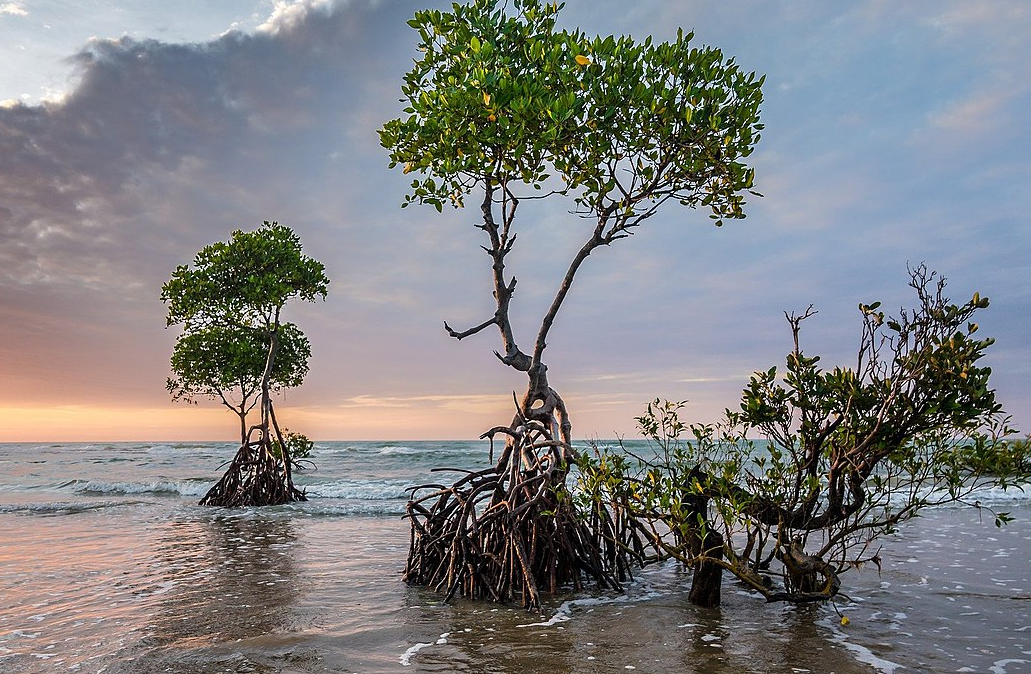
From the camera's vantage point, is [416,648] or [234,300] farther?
[234,300]

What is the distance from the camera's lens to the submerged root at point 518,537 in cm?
819

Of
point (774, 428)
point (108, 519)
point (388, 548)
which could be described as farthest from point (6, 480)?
point (774, 428)

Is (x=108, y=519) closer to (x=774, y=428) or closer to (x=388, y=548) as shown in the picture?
(x=388, y=548)

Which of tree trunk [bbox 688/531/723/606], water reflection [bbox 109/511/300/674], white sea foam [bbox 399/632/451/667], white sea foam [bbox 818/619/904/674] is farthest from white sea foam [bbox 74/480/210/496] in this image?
white sea foam [bbox 818/619/904/674]

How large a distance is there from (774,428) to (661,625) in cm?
236

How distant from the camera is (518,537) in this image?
809 centimetres

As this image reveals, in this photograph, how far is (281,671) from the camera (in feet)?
19.3

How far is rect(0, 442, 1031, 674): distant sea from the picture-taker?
619 cm

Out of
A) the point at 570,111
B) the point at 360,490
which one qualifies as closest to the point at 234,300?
the point at 360,490

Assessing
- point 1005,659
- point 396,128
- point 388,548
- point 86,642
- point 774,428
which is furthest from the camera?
point 388,548

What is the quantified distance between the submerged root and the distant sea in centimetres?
32

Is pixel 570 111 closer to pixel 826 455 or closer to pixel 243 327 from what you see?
pixel 826 455

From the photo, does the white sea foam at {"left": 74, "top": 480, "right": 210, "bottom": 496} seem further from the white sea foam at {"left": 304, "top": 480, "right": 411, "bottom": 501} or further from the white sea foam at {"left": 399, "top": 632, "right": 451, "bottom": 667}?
the white sea foam at {"left": 399, "top": 632, "right": 451, "bottom": 667}

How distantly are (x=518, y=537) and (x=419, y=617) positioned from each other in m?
1.37
